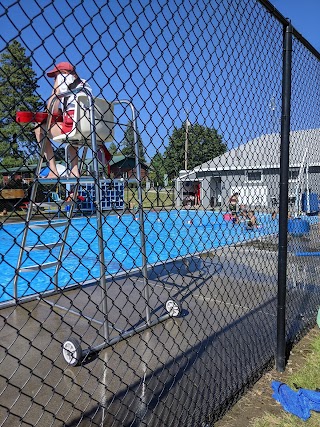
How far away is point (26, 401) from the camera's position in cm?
233

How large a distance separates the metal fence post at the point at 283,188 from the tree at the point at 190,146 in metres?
0.53

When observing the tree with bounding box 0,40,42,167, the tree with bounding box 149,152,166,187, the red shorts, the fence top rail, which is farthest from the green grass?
the fence top rail

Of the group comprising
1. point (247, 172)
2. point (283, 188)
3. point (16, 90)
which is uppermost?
point (16, 90)

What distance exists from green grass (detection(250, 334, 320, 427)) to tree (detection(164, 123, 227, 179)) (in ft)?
5.49

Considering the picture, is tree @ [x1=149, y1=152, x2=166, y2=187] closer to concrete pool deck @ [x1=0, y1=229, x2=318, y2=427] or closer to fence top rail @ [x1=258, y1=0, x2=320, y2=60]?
Result: concrete pool deck @ [x1=0, y1=229, x2=318, y2=427]

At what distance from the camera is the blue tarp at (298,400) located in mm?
2287

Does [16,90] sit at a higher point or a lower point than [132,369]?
higher

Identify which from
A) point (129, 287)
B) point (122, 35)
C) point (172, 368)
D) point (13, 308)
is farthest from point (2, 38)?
point (129, 287)

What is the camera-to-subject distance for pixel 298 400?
7.81 ft

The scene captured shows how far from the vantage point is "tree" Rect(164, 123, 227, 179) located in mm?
2252

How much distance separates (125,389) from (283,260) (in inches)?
60.8

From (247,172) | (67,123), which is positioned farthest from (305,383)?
(67,123)

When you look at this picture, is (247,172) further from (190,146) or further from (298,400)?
(298,400)

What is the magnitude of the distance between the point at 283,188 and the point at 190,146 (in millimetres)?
916
